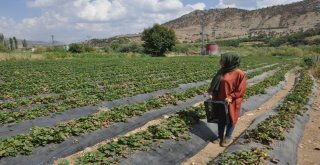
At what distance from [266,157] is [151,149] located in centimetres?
200

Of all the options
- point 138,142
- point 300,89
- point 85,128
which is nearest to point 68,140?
point 85,128

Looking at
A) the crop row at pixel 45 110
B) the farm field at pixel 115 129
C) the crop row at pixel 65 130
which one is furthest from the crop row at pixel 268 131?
the crop row at pixel 45 110

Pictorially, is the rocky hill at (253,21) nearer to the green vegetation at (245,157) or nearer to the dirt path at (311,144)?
the dirt path at (311,144)

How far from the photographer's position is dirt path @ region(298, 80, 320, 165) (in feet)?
24.5

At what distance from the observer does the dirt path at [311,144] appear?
294 inches

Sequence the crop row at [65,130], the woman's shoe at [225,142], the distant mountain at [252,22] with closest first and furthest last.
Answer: the crop row at [65,130]
the woman's shoe at [225,142]
the distant mountain at [252,22]

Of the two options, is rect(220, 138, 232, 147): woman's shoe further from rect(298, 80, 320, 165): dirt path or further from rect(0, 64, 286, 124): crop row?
rect(0, 64, 286, 124): crop row

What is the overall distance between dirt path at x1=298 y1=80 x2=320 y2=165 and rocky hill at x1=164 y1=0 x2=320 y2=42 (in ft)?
356

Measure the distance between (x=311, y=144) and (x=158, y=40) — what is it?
156 feet

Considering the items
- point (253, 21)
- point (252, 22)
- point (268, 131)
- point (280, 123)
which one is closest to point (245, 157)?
point (268, 131)

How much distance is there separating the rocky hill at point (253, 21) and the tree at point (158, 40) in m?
65.9

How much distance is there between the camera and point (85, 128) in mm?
7805

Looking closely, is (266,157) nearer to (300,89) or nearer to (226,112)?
(226,112)

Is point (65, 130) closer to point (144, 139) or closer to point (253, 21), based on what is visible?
point (144, 139)
